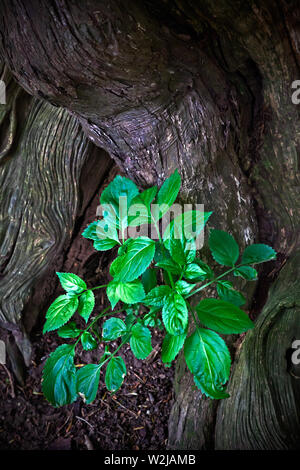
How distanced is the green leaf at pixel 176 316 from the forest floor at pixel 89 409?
825 mm

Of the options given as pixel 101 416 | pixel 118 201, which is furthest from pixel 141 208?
pixel 101 416

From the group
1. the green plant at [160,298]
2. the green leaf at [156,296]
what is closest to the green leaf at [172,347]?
the green plant at [160,298]

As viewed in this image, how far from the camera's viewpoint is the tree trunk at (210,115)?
1097 mm

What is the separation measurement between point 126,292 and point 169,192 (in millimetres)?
340

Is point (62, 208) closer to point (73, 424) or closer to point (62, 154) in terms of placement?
point (62, 154)

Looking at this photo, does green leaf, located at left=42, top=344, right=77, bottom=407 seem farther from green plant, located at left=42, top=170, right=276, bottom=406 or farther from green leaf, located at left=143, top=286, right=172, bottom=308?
green leaf, located at left=143, top=286, right=172, bottom=308

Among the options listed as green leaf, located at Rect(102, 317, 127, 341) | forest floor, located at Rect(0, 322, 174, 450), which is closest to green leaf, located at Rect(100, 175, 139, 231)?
green leaf, located at Rect(102, 317, 127, 341)

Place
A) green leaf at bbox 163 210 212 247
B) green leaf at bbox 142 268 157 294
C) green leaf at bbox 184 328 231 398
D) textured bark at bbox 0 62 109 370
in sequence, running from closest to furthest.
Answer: green leaf at bbox 184 328 231 398
green leaf at bbox 163 210 212 247
green leaf at bbox 142 268 157 294
textured bark at bbox 0 62 109 370

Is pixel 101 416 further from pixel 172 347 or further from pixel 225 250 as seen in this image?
pixel 225 250

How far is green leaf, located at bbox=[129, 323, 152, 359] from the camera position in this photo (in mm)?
1242

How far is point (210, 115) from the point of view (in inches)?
54.1
